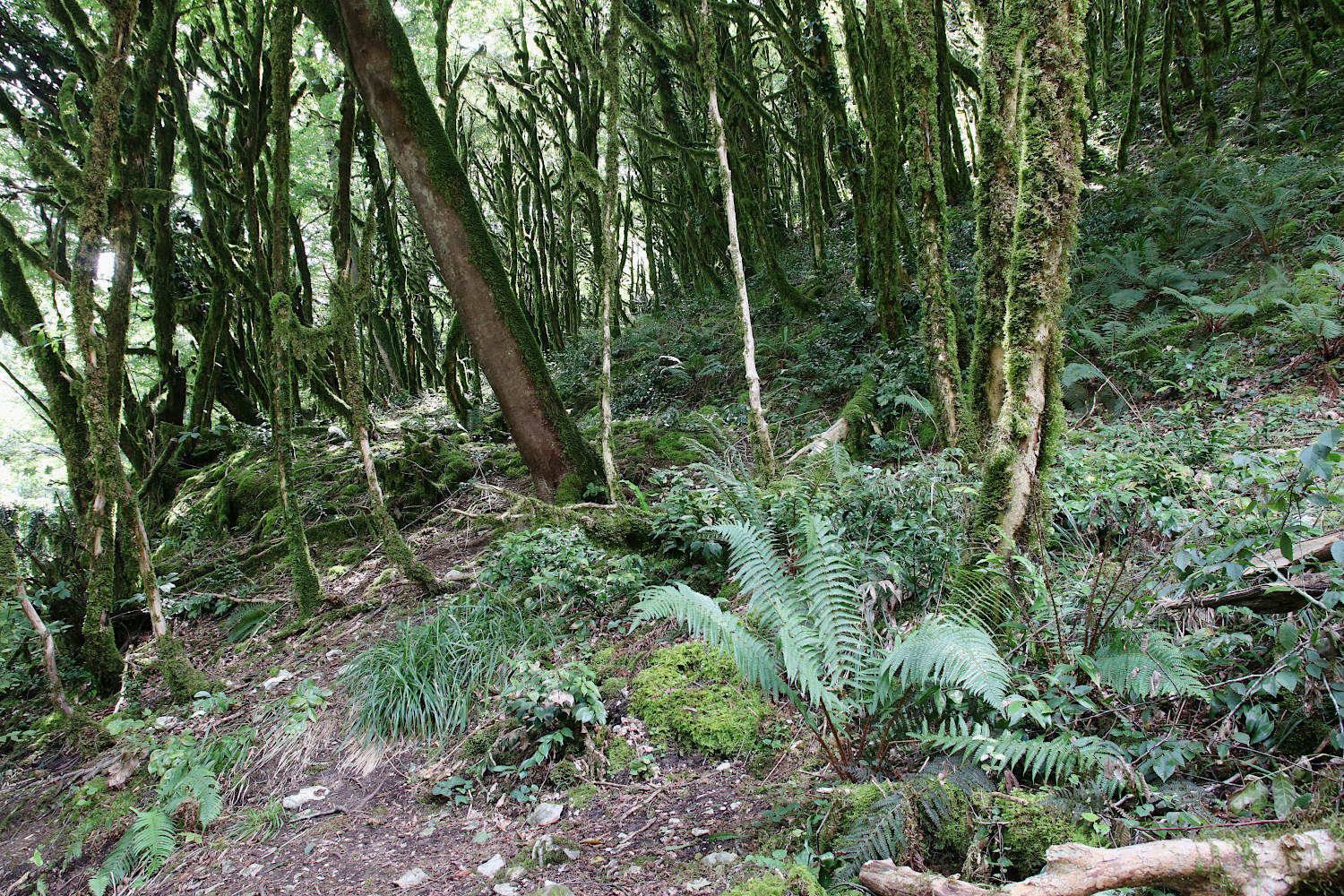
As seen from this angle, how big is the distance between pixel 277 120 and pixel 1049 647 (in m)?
6.09

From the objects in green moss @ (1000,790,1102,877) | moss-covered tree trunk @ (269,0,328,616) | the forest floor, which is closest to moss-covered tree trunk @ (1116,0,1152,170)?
moss-covered tree trunk @ (269,0,328,616)

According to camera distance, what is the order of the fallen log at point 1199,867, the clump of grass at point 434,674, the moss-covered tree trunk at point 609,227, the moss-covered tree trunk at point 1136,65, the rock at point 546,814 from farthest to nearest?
the moss-covered tree trunk at point 1136,65
the moss-covered tree trunk at point 609,227
the clump of grass at point 434,674
the rock at point 546,814
the fallen log at point 1199,867

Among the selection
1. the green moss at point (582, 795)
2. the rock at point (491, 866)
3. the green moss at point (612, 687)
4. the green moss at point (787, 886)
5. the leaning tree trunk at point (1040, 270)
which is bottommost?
the rock at point (491, 866)

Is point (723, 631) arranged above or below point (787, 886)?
above

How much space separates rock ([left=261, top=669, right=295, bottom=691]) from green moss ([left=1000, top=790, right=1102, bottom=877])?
15.0 ft

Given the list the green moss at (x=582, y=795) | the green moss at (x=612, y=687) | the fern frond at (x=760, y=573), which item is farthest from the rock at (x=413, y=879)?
the fern frond at (x=760, y=573)

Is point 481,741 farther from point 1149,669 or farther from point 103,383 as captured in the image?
point 103,383

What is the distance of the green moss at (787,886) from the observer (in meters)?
1.76

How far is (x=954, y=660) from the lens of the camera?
6.68 ft

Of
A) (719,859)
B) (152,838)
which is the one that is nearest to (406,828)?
(152,838)

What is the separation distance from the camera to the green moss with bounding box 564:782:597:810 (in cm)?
275

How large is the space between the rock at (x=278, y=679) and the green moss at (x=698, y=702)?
280 cm

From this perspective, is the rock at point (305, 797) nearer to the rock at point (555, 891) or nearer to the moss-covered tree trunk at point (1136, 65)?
the rock at point (555, 891)

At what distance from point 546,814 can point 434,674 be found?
132 cm
